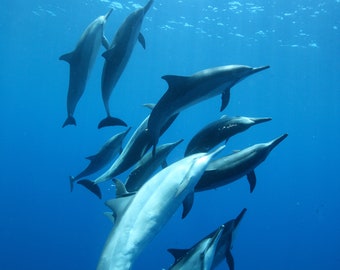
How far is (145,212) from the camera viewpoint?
3.03 meters

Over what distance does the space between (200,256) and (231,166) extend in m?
1.15

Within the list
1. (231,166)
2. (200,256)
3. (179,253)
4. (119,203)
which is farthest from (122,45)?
(200,256)

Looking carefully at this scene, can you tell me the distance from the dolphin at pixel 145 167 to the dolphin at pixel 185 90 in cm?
49

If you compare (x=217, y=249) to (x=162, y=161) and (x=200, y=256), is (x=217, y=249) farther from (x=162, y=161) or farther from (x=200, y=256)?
(x=162, y=161)

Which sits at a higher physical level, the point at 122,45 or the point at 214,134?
the point at 122,45

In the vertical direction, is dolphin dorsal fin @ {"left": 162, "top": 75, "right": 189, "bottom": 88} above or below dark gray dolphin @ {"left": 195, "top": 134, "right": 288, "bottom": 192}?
above

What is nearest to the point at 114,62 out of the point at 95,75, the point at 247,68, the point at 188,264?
the point at 247,68

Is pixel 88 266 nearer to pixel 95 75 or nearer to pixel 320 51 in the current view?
Result: pixel 320 51

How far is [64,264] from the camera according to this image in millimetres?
23844

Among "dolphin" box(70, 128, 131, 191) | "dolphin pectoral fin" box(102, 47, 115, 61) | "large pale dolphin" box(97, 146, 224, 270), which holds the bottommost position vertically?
"dolphin" box(70, 128, 131, 191)

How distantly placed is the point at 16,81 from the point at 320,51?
266ft

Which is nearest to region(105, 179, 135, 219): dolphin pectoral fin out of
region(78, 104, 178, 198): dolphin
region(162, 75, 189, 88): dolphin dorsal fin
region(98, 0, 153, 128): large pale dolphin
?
region(78, 104, 178, 198): dolphin

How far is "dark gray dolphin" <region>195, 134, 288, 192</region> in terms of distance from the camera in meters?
4.07

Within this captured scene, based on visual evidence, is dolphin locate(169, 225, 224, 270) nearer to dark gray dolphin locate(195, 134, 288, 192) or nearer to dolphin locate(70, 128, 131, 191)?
dark gray dolphin locate(195, 134, 288, 192)
